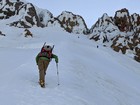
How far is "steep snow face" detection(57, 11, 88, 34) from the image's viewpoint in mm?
129637

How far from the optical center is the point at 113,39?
357ft

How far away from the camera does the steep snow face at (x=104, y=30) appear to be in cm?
11318

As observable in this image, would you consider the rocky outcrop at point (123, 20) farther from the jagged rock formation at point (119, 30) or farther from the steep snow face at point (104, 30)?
the steep snow face at point (104, 30)

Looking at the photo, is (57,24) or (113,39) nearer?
(113,39)

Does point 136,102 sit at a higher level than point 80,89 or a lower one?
lower

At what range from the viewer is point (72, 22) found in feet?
431

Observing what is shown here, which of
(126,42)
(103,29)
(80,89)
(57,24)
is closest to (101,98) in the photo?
(80,89)

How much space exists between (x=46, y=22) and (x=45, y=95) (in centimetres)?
10720

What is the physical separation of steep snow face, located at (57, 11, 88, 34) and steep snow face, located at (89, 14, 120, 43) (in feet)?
18.1

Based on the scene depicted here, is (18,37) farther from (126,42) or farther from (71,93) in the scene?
(71,93)

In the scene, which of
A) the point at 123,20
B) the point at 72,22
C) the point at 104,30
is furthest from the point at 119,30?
the point at 72,22

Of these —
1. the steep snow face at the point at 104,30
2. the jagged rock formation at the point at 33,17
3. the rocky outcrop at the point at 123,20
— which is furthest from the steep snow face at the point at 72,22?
the rocky outcrop at the point at 123,20

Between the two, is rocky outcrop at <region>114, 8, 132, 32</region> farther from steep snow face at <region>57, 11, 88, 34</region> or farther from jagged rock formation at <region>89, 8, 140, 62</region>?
steep snow face at <region>57, 11, 88, 34</region>

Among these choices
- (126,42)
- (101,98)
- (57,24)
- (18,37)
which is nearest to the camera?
(101,98)
